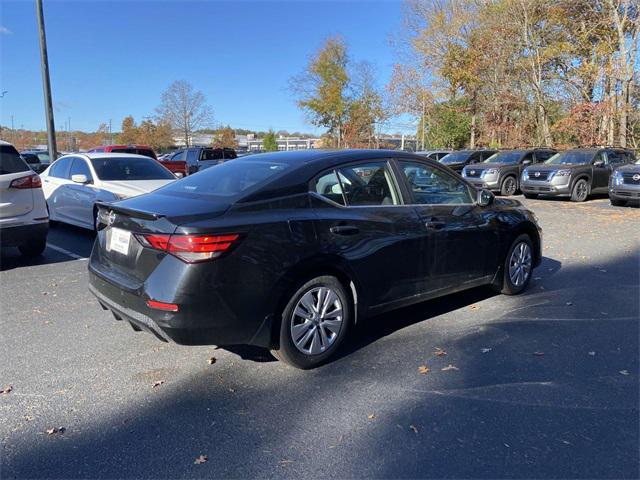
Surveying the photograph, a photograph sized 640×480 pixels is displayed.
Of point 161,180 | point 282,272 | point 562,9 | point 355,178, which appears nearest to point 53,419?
point 282,272

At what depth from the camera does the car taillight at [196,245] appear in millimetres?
3268

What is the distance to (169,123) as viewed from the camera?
4800 centimetres

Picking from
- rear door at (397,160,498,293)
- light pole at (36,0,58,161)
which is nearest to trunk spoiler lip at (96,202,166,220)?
rear door at (397,160,498,293)

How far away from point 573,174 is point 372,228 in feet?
47.0

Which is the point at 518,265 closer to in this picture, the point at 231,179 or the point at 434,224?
the point at 434,224

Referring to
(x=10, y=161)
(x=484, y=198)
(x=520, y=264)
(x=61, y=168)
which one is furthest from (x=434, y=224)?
(x=61, y=168)

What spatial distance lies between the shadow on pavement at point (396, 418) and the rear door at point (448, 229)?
0.58 metres

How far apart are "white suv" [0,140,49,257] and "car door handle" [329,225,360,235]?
4.84 m

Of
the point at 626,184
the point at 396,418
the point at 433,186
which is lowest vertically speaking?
the point at 396,418

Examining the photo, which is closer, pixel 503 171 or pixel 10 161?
pixel 10 161

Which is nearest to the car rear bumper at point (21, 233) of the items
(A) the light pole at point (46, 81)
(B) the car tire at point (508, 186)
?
(A) the light pole at point (46, 81)

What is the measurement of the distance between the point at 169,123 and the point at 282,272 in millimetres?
47801

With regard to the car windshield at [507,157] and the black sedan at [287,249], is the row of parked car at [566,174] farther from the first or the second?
the black sedan at [287,249]

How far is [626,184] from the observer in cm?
1439
